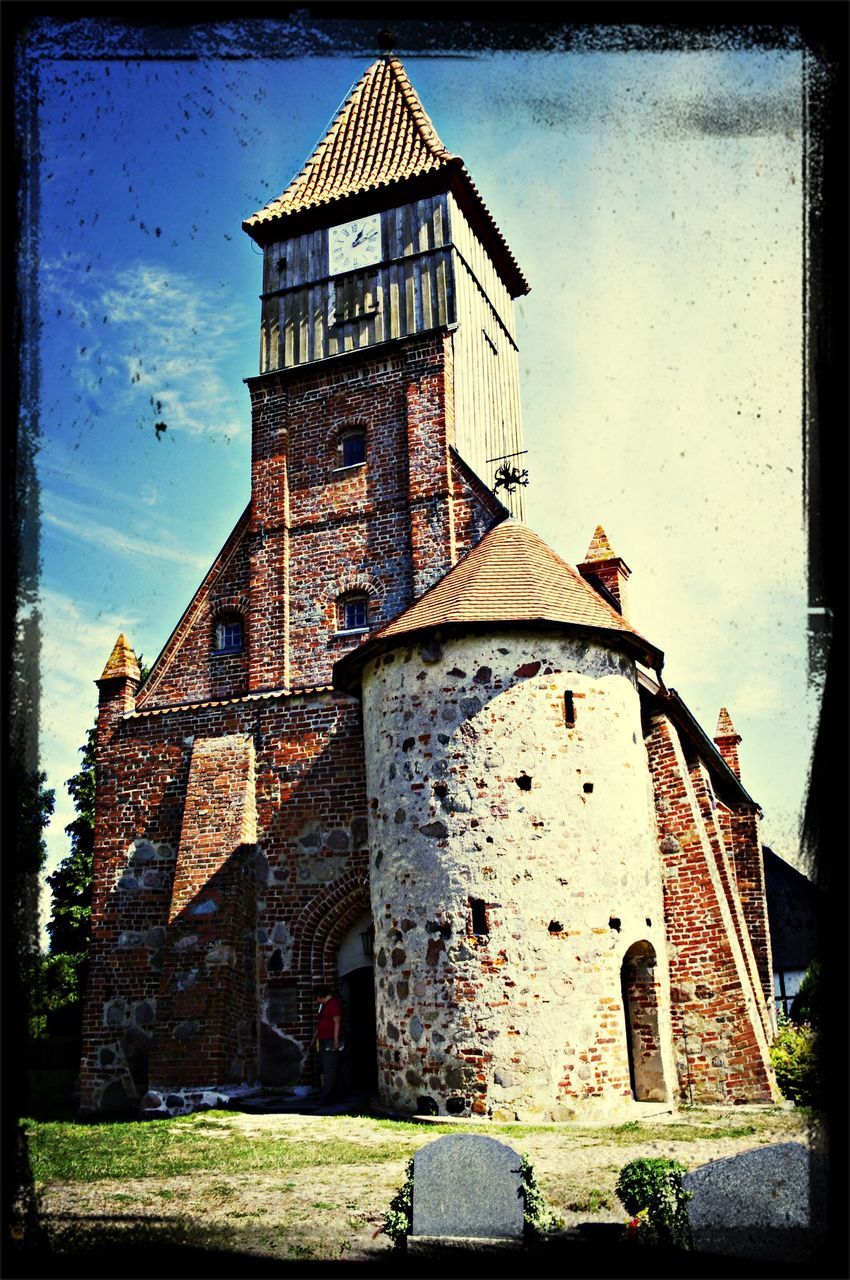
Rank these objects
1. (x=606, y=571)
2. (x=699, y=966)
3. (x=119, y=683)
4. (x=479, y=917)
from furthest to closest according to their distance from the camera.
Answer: (x=119, y=683), (x=606, y=571), (x=699, y=966), (x=479, y=917)

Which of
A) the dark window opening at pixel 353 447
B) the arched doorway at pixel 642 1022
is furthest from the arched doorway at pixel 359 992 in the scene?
the dark window opening at pixel 353 447

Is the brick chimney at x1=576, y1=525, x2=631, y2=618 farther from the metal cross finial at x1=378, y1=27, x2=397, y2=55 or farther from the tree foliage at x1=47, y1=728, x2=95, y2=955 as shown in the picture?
the tree foliage at x1=47, y1=728, x2=95, y2=955

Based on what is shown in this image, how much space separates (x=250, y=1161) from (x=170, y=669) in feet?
35.1

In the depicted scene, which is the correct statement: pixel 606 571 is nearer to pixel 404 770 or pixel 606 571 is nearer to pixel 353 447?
pixel 353 447

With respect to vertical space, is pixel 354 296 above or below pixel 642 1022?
above

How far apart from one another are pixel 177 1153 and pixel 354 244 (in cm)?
1615

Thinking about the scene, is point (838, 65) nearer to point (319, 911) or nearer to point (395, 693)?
point (395, 693)

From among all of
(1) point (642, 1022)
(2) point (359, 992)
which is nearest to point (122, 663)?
(2) point (359, 992)

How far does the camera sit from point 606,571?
60.3 feet

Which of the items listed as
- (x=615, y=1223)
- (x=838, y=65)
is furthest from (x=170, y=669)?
(x=838, y=65)

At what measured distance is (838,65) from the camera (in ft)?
17.3

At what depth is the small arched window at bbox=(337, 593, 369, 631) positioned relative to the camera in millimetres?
18547

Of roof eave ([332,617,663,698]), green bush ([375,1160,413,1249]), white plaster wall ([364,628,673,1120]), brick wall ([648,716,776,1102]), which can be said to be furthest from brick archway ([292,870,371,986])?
green bush ([375,1160,413,1249])

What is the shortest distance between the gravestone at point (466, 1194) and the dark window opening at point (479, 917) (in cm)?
575
